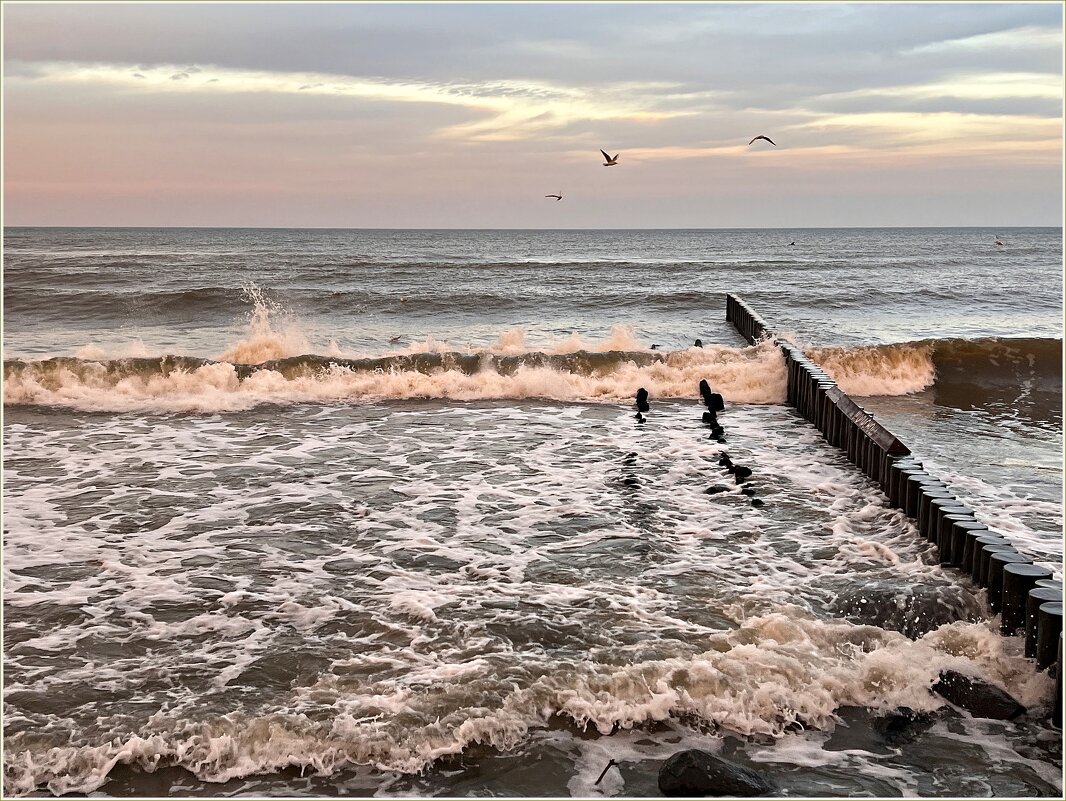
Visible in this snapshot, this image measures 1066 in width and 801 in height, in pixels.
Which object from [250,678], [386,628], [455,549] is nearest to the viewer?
[250,678]

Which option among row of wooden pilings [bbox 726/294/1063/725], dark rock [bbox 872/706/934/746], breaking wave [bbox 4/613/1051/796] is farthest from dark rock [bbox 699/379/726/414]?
dark rock [bbox 872/706/934/746]

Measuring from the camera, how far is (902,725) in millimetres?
5438

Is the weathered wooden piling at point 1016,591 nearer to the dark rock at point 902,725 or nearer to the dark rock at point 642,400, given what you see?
the dark rock at point 902,725

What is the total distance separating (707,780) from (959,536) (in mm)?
4035

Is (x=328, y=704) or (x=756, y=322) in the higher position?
(x=756, y=322)

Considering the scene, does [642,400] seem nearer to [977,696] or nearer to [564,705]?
[977,696]

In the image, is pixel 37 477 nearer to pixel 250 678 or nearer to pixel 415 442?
pixel 415 442

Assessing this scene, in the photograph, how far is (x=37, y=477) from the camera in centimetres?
1096

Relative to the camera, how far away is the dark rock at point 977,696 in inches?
219

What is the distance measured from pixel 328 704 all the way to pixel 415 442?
7.37 meters

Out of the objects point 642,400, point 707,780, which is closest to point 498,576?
point 707,780

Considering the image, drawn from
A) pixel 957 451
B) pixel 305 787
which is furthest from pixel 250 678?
pixel 957 451

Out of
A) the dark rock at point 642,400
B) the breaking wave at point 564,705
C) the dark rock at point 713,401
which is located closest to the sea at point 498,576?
the breaking wave at point 564,705

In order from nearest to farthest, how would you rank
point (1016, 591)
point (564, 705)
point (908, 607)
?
point (564, 705), point (1016, 591), point (908, 607)
